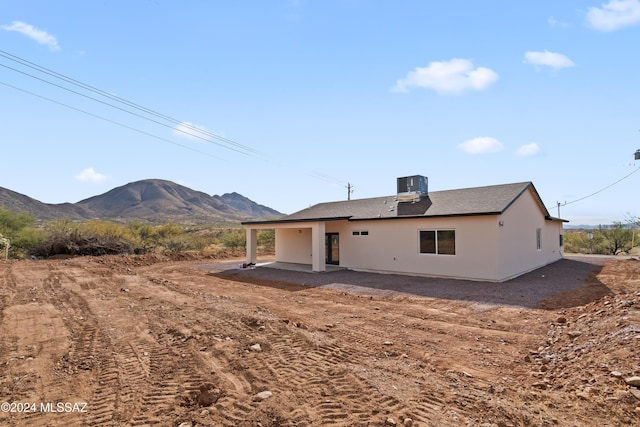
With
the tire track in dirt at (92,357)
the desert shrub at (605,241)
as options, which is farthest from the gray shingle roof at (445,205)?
A: the desert shrub at (605,241)

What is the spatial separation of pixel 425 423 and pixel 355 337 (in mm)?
2711

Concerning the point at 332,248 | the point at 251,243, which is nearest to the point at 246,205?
the point at 251,243

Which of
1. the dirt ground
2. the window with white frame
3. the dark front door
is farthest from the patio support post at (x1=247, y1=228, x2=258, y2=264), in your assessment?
the window with white frame

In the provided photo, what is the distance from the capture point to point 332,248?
17031mm

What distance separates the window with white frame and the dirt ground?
3.25 metres

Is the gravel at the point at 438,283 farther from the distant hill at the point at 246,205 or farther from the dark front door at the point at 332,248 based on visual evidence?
the distant hill at the point at 246,205

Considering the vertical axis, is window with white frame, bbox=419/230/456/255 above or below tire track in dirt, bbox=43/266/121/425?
above

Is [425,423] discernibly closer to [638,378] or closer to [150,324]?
[638,378]

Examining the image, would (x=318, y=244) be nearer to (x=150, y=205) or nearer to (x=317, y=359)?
(x=317, y=359)

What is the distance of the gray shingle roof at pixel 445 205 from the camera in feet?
40.4

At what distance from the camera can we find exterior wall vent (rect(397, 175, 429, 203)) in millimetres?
16062

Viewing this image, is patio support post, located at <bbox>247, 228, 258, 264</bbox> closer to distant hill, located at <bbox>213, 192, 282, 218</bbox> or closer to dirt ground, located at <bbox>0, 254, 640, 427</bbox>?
dirt ground, located at <bbox>0, 254, 640, 427</bbox>

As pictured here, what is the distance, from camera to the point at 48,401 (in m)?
3.45

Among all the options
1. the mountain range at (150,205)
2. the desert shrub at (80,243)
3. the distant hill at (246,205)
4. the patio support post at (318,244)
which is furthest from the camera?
the distant hill at (246,205)
